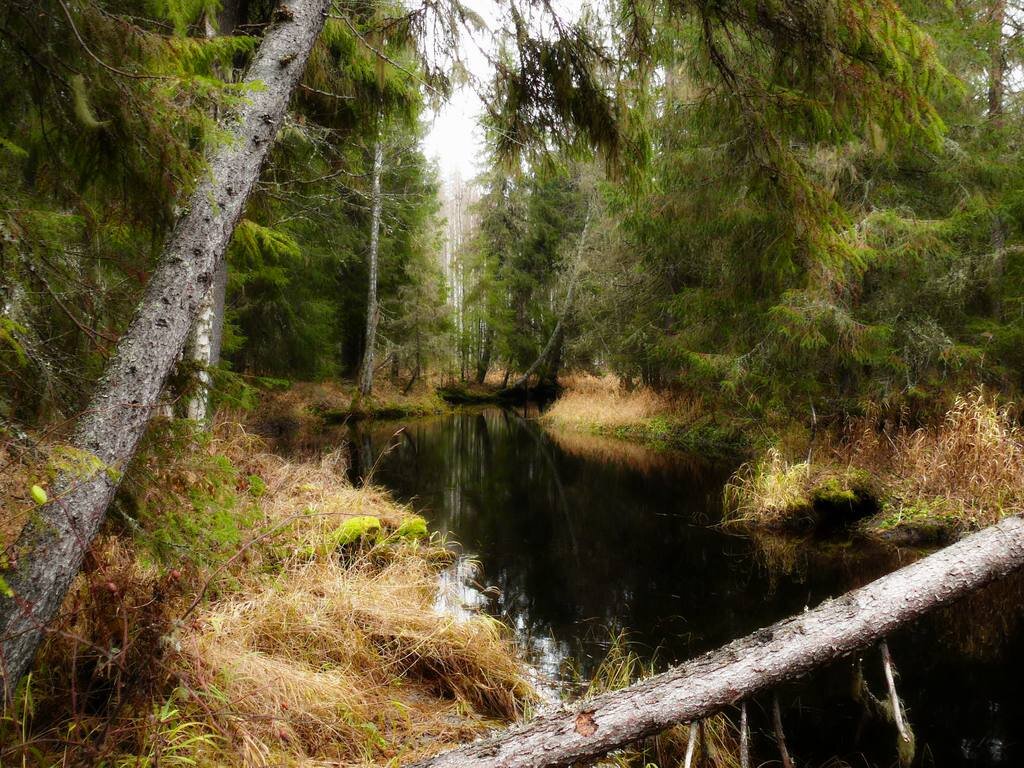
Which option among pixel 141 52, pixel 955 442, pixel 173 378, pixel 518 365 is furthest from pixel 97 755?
pixel 518 365

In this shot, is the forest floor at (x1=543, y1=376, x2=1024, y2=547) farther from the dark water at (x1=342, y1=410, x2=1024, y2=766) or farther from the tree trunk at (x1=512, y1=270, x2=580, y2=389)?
the tree trunk at (x1=512, y1=270, x2=580, y2=389)

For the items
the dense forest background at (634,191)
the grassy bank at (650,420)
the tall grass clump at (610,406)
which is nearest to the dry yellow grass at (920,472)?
the dense forest background at (634,191)

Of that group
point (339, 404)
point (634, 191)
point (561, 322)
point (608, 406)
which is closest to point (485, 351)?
point (561, 322)

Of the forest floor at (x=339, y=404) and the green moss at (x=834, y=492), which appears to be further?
the forest floor at (x=339, y=404)

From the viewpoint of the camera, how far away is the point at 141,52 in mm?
2291

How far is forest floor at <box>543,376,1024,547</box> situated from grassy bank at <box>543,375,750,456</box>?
3.29 meters

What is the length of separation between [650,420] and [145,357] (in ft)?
52.6

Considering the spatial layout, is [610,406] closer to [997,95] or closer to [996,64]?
[997,95]

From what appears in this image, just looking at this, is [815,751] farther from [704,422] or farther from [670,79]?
[704,422]

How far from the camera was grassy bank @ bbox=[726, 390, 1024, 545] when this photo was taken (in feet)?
21.8

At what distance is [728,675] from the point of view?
106 inches

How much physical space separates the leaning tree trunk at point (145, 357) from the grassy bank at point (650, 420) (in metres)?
11.9

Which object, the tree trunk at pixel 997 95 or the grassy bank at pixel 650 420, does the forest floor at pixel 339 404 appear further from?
the tree trunk at pixel 997 95

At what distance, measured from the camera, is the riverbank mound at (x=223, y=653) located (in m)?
2.17
